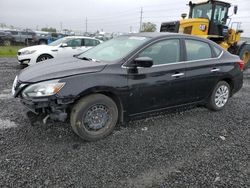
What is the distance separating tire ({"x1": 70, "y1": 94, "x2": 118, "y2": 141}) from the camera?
129 inches

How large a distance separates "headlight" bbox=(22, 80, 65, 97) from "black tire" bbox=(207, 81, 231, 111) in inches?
127

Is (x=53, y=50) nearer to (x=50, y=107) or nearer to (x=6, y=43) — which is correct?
(x=50, y=107)

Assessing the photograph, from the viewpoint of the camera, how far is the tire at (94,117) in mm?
3279

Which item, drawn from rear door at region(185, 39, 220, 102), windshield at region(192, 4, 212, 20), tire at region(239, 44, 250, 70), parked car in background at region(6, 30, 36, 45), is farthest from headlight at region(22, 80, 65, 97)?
parked car in background at region(6, 30, 36, 45)

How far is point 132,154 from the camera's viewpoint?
3.18 metres

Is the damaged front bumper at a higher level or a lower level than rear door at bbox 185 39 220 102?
lower

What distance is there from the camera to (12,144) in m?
3.30

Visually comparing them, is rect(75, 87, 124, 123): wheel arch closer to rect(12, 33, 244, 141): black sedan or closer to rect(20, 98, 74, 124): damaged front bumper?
rect(12, 33, 244, 141): black sedan

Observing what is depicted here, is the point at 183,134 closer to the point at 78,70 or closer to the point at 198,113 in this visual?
the point at 198,113

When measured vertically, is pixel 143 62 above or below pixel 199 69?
above

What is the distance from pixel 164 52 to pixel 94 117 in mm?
1704

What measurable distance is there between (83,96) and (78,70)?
392mm

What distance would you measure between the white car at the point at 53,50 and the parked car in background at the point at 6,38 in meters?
16.0

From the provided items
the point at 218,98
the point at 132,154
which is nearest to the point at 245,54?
the point at 218,98
